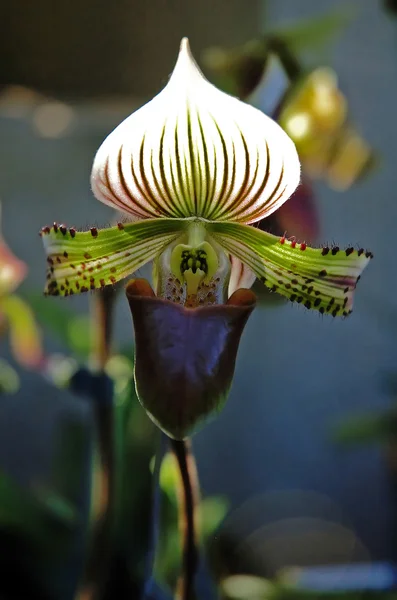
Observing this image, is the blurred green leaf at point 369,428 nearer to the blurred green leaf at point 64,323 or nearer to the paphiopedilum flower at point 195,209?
the blurred green leaf at point 64,323

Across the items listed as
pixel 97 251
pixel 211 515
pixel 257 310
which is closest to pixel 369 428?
pixel 257 310

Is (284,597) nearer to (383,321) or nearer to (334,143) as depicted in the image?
(334,143)

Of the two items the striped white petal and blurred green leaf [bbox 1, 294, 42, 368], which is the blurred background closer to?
blurred green leaf [bbox 1, 294, 42, 368]

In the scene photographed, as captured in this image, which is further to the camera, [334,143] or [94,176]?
[334,143]

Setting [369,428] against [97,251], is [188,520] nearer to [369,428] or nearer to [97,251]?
[97,251]

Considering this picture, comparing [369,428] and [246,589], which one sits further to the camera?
[369,428]

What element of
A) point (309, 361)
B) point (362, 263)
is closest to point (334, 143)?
point (362, 263)
